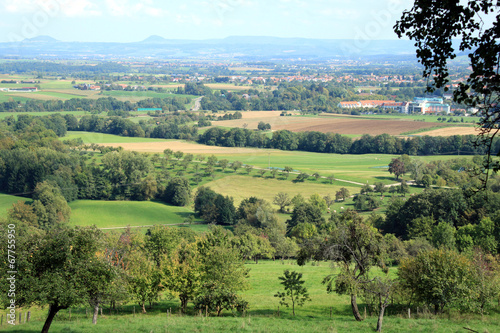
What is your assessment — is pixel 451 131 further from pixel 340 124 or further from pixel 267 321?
pixel 267 321

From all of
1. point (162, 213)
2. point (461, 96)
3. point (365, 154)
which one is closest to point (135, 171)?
point (162, 213)

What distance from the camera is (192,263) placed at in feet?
72.3

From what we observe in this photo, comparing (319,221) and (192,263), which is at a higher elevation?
(192,263)

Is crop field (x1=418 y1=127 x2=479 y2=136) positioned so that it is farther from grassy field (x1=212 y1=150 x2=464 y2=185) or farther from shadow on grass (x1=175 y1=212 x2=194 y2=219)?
shadow on grass (x1=175 y1=212 x2=194 y2=219)

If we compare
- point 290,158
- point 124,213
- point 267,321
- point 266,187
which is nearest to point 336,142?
point 290,158

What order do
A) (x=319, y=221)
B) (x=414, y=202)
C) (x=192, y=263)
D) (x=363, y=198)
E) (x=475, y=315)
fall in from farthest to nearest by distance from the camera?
1. (x=363, y=198)
2. (x=319, y=221)
3. (x=414, y=202)
4. (x=192, y=263)
5. (x=475, y=315)

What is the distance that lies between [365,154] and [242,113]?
161ft

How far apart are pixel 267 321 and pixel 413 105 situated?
405 ft

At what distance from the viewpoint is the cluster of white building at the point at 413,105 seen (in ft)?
389

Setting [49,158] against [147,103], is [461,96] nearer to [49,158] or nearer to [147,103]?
[49,158]

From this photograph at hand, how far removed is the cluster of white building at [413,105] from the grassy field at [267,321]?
106703mm

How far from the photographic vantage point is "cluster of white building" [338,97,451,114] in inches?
4672

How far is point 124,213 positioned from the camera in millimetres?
A: 55719

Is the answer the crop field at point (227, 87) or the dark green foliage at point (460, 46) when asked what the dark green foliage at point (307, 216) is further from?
the crop field at point (227, 87)
